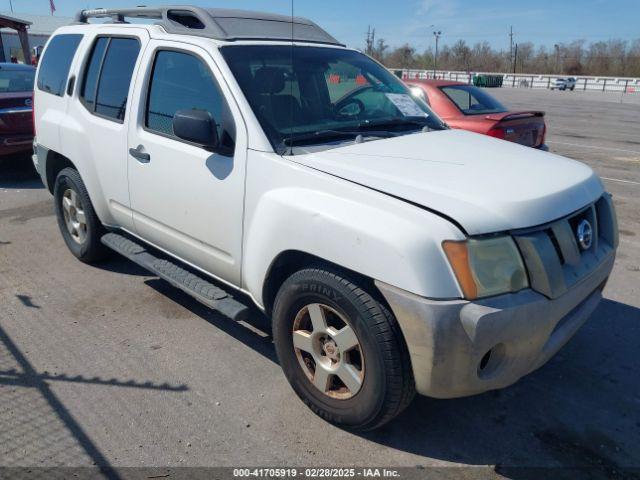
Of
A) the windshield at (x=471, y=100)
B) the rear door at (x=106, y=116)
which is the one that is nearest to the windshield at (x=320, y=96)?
the rear door at (x=106, y=116)

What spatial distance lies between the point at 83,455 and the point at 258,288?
1189 mm

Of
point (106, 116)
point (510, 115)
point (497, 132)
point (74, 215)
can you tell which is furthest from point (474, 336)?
point (510, 115)

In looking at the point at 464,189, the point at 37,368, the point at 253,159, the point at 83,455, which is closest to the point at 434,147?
the point at 464,189

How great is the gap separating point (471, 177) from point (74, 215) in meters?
3.77

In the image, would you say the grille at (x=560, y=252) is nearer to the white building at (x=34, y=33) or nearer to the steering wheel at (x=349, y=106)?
the steering wheel at (x=349, y=106)

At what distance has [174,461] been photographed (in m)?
2.66

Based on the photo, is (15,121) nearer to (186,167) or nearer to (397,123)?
(186,167)

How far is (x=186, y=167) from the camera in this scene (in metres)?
3.44

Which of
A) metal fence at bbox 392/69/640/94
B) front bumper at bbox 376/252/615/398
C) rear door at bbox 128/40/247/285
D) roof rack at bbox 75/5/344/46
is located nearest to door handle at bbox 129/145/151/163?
rear door at bbox 128/40/247/285

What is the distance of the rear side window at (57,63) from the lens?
490cm

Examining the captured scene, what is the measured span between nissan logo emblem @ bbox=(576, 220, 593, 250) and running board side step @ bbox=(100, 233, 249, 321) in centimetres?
183

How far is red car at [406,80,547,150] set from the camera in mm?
7773

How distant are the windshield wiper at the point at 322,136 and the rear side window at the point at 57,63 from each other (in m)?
2.79

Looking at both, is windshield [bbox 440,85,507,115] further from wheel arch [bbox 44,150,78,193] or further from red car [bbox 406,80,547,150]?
wheel arch [bbox 44,150,78,193]
